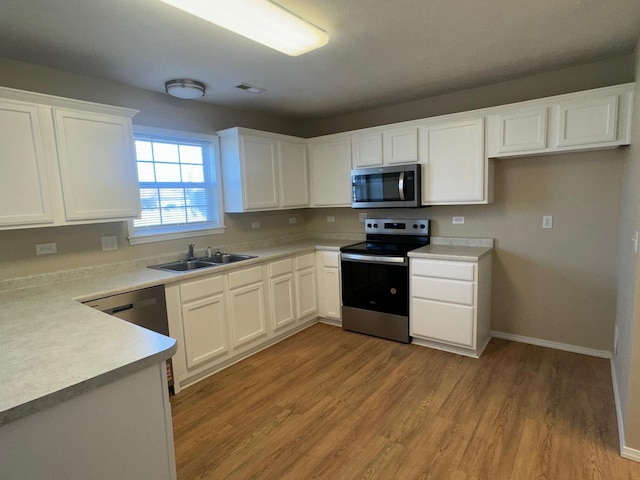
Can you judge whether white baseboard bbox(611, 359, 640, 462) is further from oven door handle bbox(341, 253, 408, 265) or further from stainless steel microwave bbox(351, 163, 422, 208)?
stainless steel microwave bbox(351, 163, 422, 208)

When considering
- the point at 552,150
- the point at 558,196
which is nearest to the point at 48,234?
the point at 552,150

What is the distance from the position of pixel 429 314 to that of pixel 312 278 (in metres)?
1.32

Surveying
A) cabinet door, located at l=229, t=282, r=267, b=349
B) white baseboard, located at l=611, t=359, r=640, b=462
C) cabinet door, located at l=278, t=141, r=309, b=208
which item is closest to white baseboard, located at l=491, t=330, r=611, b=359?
white baseboard, located at l=611, t=359, r=640, b=462

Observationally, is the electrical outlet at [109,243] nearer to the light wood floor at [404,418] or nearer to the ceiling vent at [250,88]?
the light wood floor at [404,418]

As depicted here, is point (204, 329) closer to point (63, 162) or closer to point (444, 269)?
point (63, 162)

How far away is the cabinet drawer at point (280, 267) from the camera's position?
3396mm

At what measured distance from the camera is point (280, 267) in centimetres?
348

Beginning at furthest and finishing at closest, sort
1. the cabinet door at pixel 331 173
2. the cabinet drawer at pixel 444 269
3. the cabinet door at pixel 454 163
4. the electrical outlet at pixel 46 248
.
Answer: the cabinet door at pixel 331 173
the cabinet door at pixel 454 163
the cabinet drawer at pixel 444 269
the electrical outlet at pixel 46 248

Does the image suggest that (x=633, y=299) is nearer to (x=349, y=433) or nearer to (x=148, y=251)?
(x=349, y=433)

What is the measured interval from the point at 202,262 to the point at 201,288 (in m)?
0.57

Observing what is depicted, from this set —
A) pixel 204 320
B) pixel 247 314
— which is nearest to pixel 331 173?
pixel 247 314

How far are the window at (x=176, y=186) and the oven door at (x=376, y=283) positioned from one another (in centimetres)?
A: 145

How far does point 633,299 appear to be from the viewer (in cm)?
183

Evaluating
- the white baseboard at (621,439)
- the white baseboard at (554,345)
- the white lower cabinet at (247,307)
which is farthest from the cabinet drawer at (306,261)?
the white baseboard at (621,439)
